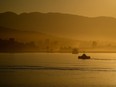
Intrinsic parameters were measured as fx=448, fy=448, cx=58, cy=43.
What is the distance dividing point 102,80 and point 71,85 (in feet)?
17.4

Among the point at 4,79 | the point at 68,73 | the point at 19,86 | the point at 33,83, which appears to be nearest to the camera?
the point at 19,86

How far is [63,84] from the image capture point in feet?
100

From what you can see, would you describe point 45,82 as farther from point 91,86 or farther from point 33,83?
point 91,86

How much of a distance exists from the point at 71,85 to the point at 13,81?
16.1ft

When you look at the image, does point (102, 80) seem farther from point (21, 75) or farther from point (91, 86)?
point (21, 75)

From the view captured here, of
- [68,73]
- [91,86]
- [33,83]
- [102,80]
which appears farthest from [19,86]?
[68,73]

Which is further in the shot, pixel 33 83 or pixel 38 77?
pixel 38 77

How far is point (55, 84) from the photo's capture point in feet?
101

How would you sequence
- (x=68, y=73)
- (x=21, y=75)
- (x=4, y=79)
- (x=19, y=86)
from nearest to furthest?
1. (x=19, y=86)
2. (x=4, y=79)
3. (x=21, y=75)
4. (x=68, y=73)

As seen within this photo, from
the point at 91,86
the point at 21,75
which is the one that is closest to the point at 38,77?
the point at 21,75

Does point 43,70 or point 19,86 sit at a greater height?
point 43,70

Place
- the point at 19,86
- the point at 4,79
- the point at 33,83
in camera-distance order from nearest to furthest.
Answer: the point at 19,86, the point at 33,83, the point at 4,79

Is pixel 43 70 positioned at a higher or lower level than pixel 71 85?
higher

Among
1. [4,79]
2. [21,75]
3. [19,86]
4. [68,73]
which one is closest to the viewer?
[19,86]
